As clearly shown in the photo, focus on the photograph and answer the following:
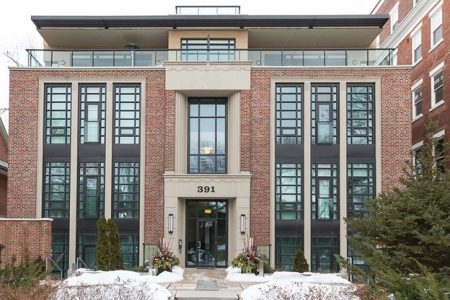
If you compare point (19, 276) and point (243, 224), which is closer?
point (19, 276)

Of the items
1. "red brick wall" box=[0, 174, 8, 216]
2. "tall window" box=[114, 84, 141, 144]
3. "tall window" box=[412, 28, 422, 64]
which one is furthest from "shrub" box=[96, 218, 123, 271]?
"tall window" box=[412, 28, 422, 64]

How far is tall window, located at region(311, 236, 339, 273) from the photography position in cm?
2633

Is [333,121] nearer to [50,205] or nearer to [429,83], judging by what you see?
[429,83]

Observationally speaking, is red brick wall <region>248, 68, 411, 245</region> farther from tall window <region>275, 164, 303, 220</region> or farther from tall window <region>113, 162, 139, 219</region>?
tall window <region>113, 162, 139, 219</region>

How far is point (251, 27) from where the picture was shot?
2939 cm

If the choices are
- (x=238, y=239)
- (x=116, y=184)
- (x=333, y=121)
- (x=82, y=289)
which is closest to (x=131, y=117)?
(x=116, y=184)

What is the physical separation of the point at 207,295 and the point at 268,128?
1177cm

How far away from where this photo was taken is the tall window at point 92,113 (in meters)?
27.1

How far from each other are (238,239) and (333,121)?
6759 mm

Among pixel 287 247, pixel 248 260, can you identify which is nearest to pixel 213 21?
pixel 287 247

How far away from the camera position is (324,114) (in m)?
27.0

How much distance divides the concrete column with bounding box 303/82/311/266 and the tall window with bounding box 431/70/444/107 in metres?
7.44

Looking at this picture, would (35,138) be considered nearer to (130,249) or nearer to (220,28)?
(130,249)

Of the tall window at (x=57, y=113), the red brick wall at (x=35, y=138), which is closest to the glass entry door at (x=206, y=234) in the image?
the red brick wall at (x=35, y=138)
